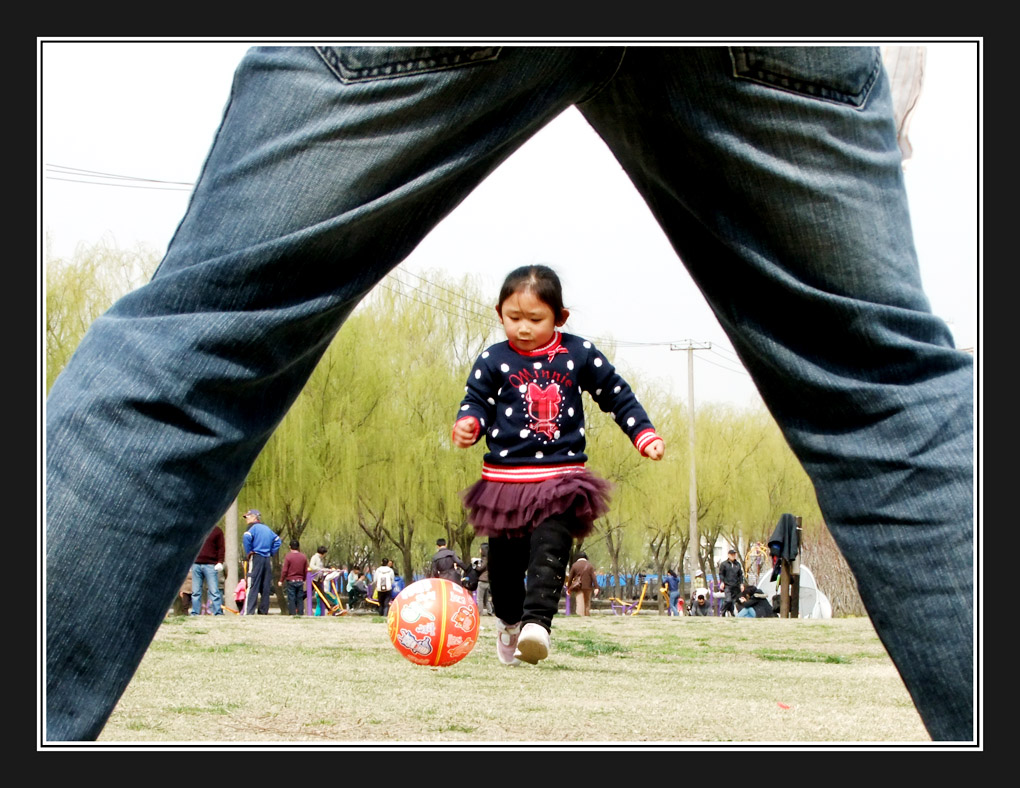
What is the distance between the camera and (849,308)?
129 centimetres

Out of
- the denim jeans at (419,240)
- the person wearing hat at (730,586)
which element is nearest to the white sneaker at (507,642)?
the denim jeans at (419,240)

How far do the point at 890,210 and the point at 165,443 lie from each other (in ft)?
3.07

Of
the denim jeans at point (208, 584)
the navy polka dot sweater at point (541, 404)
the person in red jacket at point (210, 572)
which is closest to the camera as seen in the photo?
the navy polka dot sweater at point (541, 404)

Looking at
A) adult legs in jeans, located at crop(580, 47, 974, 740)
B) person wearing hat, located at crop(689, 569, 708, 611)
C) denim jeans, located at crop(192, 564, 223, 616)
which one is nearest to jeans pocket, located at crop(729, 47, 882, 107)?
adult legs in jeans, located at crop(580, 47, 974, 740)

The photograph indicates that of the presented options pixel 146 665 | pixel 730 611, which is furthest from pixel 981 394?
pixel 730 611

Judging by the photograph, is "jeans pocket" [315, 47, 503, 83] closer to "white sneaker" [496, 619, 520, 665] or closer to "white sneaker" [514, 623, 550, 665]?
"white sneaker" [514, 623, 550, 665]

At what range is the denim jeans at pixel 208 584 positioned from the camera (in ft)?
36.0

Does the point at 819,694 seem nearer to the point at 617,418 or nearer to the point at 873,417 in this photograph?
the point at 617,418

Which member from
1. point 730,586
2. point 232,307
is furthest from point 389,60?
point 730,586

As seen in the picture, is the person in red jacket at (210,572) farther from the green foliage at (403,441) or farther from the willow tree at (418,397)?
the willow tree at (418,397)

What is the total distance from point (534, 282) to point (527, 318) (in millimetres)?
142

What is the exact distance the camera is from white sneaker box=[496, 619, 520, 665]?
4.13 meters

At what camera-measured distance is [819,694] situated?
360 centimetres

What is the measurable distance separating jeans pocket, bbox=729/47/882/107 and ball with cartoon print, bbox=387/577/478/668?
9.45 feet
